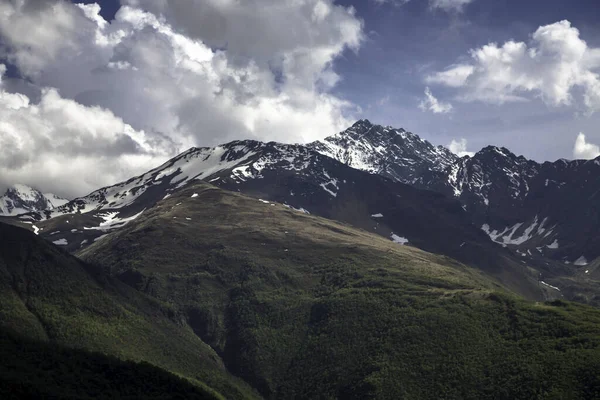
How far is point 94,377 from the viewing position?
16688 cm

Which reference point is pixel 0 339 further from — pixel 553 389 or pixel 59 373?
pixel 553 389

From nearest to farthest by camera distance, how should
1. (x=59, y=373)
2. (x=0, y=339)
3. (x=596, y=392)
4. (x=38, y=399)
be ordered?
(x=38, y=399), (x=59, y=373), (x=0, y=339), (x=596, y=392)

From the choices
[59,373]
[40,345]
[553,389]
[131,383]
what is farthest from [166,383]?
[553,389]

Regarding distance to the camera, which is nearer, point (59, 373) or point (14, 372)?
point (14, 372)

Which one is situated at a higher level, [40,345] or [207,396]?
[40,345]

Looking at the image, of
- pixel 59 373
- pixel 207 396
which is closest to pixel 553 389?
pixel 207 396

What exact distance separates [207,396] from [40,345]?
51.2m

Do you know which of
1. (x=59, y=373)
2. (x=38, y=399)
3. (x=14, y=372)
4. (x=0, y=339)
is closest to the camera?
(x=38, y=399)

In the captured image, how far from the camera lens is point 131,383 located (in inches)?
6649

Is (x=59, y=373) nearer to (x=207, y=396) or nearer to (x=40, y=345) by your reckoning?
(x=40, y=345)

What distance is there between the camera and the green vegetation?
147250 mm

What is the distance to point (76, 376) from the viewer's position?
165375mm

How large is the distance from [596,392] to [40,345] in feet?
553

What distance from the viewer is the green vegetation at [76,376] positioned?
147m
